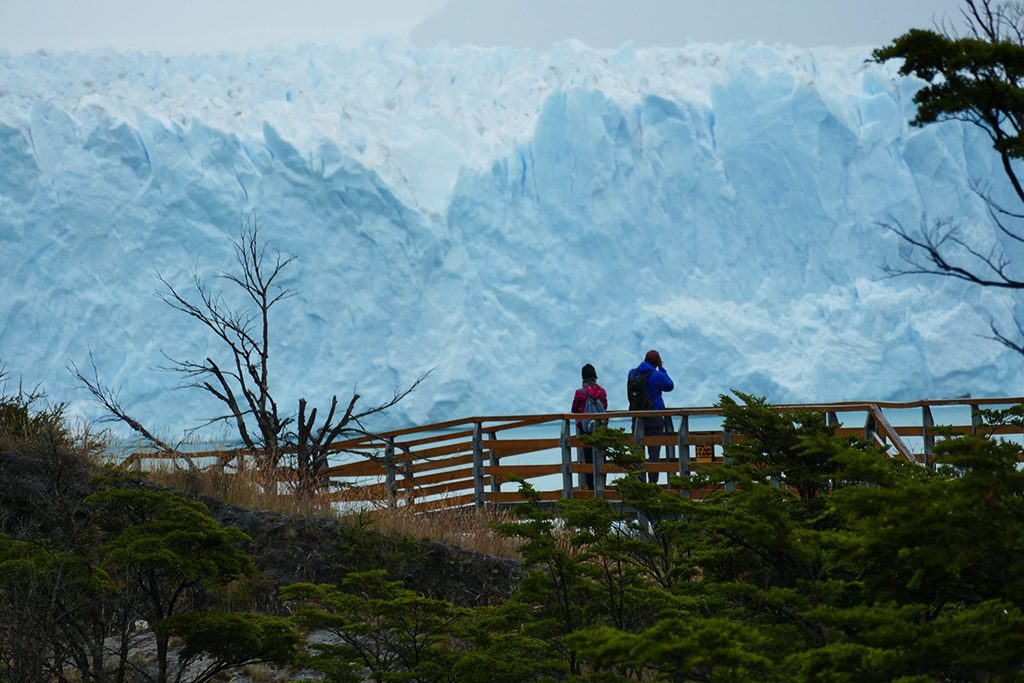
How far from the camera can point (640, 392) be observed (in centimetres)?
1247

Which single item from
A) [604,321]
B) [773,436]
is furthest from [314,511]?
[604,321]

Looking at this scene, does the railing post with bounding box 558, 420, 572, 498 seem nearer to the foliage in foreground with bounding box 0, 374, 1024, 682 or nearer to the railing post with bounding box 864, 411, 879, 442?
the railing post with bounding box 864, 411, 879, 442

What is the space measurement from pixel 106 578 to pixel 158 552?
764 millimetres

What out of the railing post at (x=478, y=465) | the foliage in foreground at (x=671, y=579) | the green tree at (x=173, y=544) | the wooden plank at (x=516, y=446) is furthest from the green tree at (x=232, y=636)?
the wooden plank at (x=516, y=446)

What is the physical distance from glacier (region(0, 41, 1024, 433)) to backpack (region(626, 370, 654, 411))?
13537mm

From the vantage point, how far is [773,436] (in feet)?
17.0

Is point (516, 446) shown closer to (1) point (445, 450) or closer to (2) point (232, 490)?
(1) point (445, 450)

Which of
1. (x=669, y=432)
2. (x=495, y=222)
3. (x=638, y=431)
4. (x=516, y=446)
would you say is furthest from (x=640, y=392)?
(x=495, y=222)

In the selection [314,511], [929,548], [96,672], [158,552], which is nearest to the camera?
[929,548]

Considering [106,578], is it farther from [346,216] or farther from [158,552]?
[346,216]

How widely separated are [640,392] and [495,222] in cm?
1621

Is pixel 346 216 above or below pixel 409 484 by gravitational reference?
above

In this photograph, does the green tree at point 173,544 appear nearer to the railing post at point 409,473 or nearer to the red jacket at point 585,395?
the railing post at point 409,473

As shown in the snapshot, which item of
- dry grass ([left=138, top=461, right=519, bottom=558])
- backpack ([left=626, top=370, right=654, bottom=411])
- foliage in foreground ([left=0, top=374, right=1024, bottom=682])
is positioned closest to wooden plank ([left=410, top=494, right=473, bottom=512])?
dry grass ([left=138, top=461, right=519, bottom=558])
